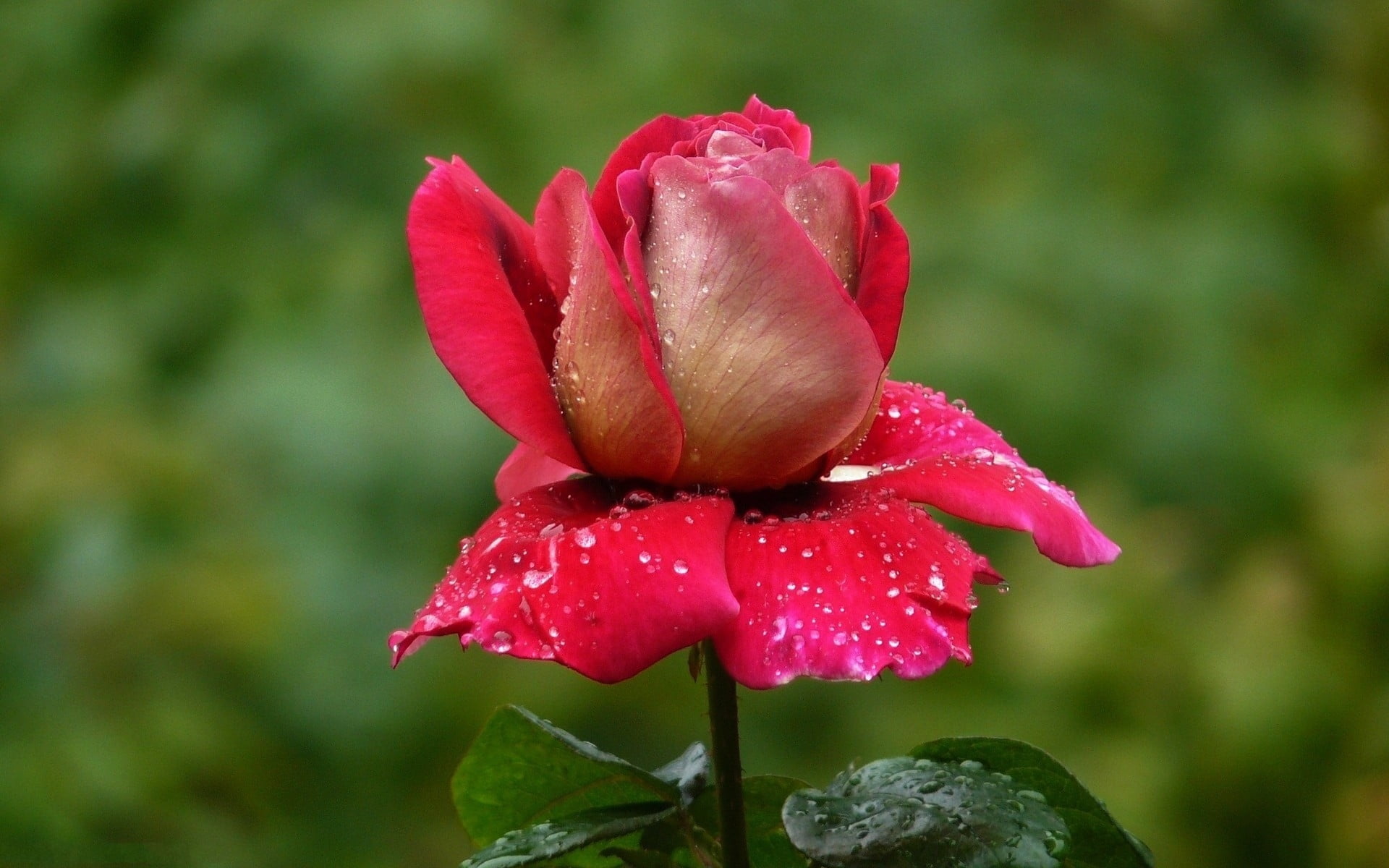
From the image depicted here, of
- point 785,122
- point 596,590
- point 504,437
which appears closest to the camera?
point 596,590

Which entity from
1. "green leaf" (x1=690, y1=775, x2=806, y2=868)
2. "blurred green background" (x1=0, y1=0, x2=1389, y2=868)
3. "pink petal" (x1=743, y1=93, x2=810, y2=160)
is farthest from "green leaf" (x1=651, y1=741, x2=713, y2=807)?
"blurred green background" (x1=0, y1=0, x2=1389, y2=868)

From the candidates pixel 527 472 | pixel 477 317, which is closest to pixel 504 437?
pixel 527 472

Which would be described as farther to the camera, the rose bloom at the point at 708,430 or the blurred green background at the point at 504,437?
the blurred green background at the point at 504,437

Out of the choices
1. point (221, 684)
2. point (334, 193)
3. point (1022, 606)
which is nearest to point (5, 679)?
point (221, 684)

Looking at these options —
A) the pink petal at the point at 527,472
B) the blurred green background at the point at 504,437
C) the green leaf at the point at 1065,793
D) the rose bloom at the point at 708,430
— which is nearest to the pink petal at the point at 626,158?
the rose bloom at the point at 708,430

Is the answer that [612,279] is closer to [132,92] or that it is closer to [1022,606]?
[1022,606]

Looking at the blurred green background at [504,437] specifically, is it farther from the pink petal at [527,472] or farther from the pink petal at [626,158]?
the pink petal at [626,158]

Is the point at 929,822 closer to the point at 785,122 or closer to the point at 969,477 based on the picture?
the point at 969,477
